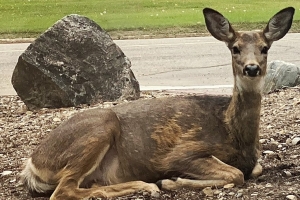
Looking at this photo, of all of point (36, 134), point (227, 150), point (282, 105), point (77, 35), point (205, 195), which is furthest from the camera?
point (77, 35)

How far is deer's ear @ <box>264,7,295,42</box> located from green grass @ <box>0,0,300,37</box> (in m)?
12.7

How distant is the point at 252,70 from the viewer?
5.47 meters

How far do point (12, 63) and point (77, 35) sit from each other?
231 inches

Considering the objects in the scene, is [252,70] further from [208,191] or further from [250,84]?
[208,191]

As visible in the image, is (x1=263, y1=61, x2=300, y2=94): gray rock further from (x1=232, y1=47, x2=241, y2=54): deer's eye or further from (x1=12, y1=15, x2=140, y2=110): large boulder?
(x1=232, y1=47, x2=241, y2=54): deer's eye

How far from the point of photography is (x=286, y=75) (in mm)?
9656

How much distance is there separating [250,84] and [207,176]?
2.77ft

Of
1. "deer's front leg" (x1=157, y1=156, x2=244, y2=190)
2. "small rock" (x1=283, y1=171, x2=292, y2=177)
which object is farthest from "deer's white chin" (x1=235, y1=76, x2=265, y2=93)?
"small rock" (x1=283, y1=171, x2=292, y2=177)

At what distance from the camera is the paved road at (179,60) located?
11.8 metres

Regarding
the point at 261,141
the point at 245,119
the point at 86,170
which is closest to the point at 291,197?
the point at 245,119

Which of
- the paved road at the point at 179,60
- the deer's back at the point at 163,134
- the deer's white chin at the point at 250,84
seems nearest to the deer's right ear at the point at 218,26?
the deer's white chin at the point at 250,84

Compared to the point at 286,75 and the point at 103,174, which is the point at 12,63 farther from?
the point at 103,174

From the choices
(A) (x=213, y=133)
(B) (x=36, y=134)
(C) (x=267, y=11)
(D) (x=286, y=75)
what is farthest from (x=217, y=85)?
(C) (x=267, y=11)

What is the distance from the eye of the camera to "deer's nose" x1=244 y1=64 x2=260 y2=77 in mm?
5473
